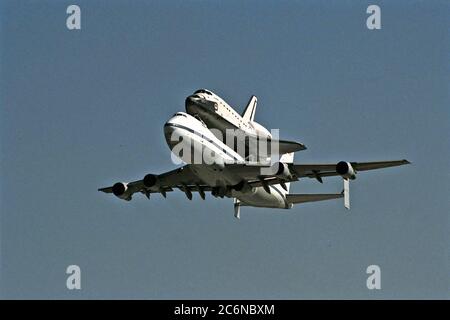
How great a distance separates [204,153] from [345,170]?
10.8 m

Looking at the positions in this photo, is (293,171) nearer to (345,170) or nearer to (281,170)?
(281,170)

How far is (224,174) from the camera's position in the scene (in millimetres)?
71250

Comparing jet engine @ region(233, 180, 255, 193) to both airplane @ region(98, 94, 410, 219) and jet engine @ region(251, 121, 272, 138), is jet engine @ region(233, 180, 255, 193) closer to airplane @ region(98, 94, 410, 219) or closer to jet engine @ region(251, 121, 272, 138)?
airplane @ region(98, 94, 410, 219)

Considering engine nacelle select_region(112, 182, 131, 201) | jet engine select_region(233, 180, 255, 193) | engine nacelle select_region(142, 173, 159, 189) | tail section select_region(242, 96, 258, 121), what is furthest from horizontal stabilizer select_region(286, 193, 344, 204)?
tail section select_region(242, 96, 258, 121)

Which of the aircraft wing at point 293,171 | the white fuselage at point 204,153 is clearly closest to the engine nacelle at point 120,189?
the white fuselage at point 204,153

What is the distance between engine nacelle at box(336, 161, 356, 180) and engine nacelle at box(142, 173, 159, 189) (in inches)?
650

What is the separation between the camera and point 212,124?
300 ft

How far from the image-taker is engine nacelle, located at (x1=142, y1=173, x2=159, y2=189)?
76688mm

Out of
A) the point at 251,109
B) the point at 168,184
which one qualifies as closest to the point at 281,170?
the point at 168,184
